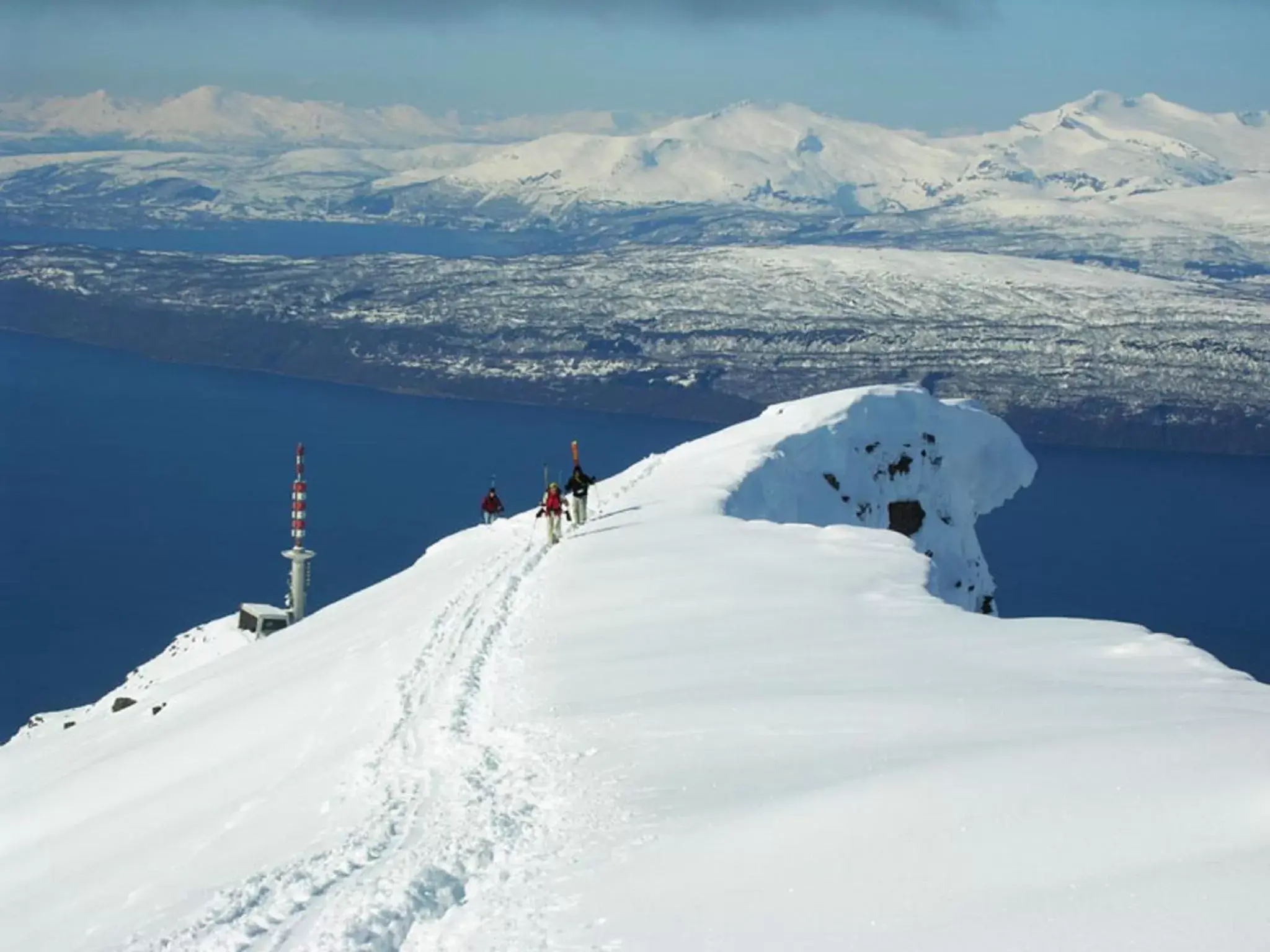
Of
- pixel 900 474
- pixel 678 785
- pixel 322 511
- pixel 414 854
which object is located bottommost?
pixel 322 511

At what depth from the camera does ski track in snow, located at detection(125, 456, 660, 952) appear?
1113 cm

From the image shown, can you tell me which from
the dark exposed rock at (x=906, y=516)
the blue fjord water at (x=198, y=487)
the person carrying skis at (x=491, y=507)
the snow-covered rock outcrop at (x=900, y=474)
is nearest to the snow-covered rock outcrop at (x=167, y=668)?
the person carrying skis at (x=491, y=507)

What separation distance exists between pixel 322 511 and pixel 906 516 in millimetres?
66546

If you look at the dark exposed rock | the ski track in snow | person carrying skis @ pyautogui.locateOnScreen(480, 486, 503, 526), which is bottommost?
the dark exposed rock

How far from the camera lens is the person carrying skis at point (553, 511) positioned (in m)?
30.7

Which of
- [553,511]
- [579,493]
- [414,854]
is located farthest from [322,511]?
[414,854]

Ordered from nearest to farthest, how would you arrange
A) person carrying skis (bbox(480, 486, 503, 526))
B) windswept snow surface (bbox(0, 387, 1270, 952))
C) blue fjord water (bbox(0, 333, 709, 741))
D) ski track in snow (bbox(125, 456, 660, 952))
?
windswept snow surface (bbox(0, 387, 1270, 952)), ski track in snow (bbox(125, 456, 660, 952)), person carrying skis (bbox(480, 486, 503, 526)), blue fjord water (bbox(0, 333, 709, 741))

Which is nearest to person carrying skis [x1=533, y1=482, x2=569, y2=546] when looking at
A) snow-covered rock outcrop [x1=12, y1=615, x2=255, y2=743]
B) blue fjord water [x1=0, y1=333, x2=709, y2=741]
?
snow-covered rock outcrop [x1=12, y1=615, x2=255, y2=743]

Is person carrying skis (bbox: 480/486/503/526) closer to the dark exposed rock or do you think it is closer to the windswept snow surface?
the windswept snow surface

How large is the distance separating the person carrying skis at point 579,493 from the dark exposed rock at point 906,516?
1311 cm

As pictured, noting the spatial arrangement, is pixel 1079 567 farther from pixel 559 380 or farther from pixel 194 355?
pixel 194 355

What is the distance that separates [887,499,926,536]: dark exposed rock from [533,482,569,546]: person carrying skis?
14.9 m

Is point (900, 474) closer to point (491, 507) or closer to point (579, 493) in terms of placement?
point (491, 507)

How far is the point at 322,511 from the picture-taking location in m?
104
